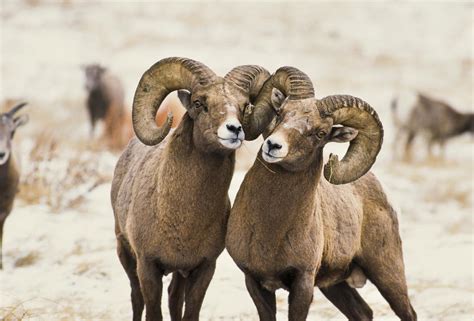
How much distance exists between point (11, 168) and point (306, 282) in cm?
541

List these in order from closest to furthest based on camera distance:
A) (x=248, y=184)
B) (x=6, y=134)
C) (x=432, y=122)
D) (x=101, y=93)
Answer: (x=248, y=184) < (x=6, y=134) < (x=101, y=93) < (x=432, y=122)

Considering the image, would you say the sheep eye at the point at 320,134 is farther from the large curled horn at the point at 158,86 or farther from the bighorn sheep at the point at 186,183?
the large curled horn at the point at 158,86

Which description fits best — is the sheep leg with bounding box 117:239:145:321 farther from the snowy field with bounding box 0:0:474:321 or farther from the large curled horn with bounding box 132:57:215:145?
the large curled horn with bounding box 132:57:215:145

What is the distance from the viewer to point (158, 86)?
21.5ft

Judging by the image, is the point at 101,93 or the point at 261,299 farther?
the point at 101,93

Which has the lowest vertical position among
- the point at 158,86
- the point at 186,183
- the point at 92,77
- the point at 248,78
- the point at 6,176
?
the point at 92,77

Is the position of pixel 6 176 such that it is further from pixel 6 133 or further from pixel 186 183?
pixel 186 183

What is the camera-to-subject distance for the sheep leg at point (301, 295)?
6168 mm

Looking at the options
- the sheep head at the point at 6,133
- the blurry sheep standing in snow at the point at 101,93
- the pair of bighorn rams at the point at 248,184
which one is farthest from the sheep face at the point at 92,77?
the pair of bighorn rams at the point at 248,184

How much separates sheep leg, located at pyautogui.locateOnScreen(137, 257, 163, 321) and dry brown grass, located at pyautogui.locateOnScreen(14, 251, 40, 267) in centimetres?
451

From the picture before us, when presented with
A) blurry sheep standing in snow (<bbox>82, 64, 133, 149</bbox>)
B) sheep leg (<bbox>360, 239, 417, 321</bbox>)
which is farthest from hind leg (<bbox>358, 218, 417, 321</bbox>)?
blurry sheep standing in snow (<bbox>82, 64, 133, 149</bbox>)

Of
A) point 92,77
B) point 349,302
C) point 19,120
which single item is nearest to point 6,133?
point 19,120

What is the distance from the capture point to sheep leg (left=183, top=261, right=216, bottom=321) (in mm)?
6512

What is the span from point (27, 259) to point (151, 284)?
15.6 feet
